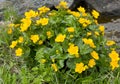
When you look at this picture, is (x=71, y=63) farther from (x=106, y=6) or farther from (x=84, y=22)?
(x=106, y=6)

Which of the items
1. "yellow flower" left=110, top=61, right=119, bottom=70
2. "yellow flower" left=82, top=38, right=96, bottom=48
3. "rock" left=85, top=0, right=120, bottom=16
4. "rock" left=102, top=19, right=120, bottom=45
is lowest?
"rock" left=85, top=0, right=120, bottom=16

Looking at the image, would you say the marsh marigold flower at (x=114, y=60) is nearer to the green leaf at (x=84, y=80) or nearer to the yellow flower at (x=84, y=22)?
the green leaf at (x=84, y=80)

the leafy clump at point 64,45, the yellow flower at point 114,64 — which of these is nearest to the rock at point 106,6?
the leafy clump at point 64,45

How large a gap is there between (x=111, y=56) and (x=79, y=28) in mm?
425

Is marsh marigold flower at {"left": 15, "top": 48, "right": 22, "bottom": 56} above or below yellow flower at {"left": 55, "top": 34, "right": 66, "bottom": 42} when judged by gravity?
below

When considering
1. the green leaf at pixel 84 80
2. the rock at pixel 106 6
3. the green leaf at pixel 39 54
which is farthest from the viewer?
the rock at pixel 106 6

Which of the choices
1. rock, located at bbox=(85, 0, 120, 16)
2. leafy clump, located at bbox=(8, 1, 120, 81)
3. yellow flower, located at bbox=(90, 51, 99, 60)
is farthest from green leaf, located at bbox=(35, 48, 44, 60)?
rock, located at bbox=(85, 0, 120, 16)

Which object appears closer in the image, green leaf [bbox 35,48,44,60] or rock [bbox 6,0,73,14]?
green leaf [bbox 35,48,44,60]

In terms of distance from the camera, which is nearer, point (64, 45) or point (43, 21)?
point (64, 45)

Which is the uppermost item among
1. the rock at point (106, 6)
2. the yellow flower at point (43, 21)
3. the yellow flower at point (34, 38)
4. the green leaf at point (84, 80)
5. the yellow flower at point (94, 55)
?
the yellow flower at point (43, 21)

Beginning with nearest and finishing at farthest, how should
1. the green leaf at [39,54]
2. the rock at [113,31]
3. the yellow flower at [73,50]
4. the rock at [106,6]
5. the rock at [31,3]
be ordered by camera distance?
the yellow flower at [73,50] < the green leaf at [39,54] < the rock at [113,31] < the rock at [31,3] < the rock at [106,6]

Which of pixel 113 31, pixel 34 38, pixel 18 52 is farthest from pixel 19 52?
pixel 113 31

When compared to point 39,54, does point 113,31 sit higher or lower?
lower

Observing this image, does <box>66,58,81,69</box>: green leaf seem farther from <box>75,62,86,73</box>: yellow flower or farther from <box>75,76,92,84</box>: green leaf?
<box>75,76,92,84</box>: green leaf
